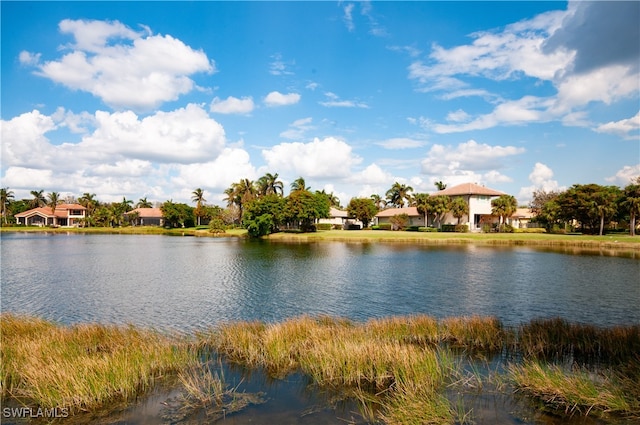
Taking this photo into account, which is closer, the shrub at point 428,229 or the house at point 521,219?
the shrub at point 428,229

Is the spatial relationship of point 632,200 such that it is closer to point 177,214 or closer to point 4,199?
point 177,214

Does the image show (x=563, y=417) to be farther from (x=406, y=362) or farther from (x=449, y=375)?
(x=406, y=362)

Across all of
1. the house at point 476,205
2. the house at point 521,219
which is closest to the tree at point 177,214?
the house at point 476,205

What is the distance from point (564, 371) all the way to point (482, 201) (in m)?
88.6

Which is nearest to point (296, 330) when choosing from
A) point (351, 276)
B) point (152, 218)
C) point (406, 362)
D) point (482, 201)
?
point (406, 362)

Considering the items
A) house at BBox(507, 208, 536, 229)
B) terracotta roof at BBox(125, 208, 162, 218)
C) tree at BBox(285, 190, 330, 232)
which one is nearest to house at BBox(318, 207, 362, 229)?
tree at BBox(285, 190, 330, 232)

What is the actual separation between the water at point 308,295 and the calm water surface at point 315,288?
0.32 ft

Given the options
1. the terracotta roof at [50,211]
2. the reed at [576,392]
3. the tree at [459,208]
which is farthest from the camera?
the terracotta roof at [50,211]

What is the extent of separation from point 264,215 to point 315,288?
57169 mm

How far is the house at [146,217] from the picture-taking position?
141188 millimetres

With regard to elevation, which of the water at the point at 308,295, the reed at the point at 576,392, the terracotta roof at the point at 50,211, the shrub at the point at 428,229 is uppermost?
the terracotta roof at the point at 50,211

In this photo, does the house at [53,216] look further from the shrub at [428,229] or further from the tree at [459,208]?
the tree at [459,208]

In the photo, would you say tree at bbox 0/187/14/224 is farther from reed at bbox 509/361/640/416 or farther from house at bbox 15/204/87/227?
reed at bbox 509/361/640/416

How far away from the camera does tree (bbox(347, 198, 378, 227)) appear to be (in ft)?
352
